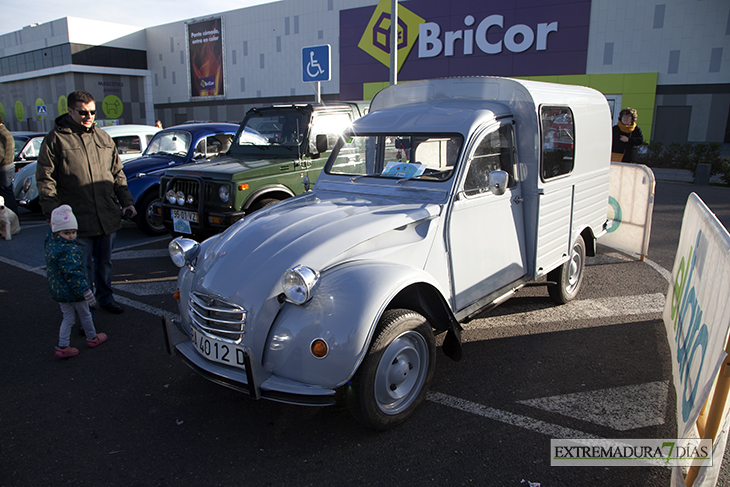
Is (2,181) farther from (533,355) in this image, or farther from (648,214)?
(648,214)

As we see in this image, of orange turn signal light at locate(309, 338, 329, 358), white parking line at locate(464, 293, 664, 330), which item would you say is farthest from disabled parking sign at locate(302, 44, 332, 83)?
orange turn signal light at locate(309, 338, 329, 358)

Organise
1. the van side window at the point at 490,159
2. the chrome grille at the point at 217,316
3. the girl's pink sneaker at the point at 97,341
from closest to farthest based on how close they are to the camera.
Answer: the chrome grille at the point at 217,316 < the van side window at the point at 490,159 < the girl's pink sneaker at the point at 97,341

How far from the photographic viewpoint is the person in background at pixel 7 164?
29.1ft

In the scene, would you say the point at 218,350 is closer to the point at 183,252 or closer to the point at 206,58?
the point at 183,252

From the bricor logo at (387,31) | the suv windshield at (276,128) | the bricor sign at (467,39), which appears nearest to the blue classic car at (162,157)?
the suv windshield at (276,128)

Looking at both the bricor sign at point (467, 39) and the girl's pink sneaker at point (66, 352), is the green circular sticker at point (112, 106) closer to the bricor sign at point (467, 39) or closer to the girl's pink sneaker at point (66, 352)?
the bricor sign at point (467, 39)

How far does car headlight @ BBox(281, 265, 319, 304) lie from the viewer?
9.45 feet

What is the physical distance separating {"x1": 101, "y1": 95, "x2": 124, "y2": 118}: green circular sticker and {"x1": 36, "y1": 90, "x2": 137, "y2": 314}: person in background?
3758 centimetres

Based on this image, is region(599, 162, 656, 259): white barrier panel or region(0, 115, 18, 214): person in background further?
region(0, 115, 18, 214): person in background

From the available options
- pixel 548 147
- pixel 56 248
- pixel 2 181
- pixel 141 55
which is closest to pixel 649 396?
pixel 548 147

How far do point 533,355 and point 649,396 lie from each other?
92 cm

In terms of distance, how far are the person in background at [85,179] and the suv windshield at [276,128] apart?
2.80 metres

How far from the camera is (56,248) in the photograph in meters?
4.13

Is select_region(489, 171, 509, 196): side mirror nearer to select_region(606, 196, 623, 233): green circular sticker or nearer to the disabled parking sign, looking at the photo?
select_region(606, 196, 623, 233): green circular sticker
